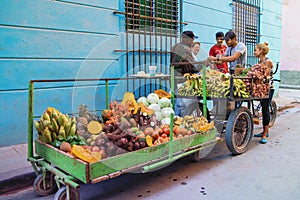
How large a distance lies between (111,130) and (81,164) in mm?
803

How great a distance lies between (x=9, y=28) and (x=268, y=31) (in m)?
8.97

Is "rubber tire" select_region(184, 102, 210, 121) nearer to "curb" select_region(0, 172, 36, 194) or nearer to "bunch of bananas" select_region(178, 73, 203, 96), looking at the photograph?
"bunch of bananas" select_region(178, 73, 203, 96)

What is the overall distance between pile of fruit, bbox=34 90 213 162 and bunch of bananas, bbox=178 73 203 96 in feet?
1.89

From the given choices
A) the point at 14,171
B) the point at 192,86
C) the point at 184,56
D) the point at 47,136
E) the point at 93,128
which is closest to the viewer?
the point at 47,136

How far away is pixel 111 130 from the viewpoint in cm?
311

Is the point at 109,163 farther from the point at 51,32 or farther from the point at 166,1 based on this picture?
the point at 166,1

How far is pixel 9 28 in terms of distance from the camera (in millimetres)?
3953

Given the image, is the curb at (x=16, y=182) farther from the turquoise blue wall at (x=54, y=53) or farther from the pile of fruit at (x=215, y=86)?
the pile of fruit at (x=215, y=86)

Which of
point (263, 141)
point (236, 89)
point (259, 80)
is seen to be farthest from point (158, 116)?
point (263, 141)

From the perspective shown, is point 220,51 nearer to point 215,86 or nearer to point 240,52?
point 240,52

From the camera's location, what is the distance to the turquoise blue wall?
3996 millimetres

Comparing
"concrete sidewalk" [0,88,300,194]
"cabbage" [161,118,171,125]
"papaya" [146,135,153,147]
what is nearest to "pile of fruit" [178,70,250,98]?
"cabbage" [161,118,171,125]

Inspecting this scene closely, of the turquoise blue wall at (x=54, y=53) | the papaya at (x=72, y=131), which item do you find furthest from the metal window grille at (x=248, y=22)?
the papaya at (x=72, y=131)

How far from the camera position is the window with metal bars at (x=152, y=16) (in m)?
5.37
